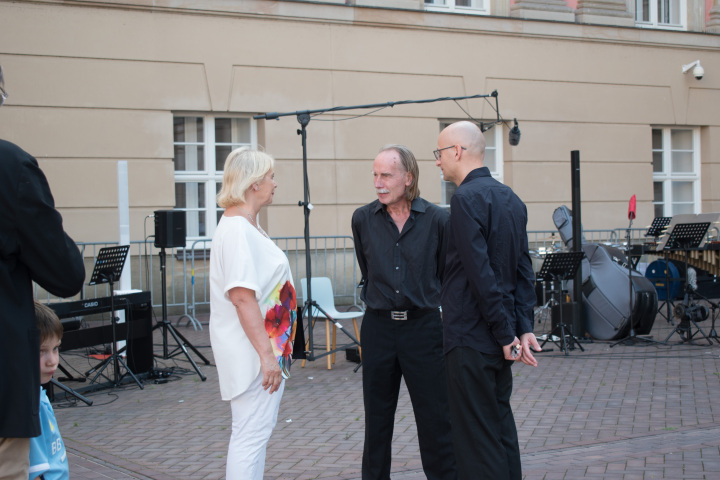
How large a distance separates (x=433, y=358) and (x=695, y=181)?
556 inches

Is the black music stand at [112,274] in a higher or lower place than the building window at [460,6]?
lower

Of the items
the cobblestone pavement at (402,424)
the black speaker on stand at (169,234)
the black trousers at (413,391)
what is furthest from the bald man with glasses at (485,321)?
the black speaker on stand at (169,234)

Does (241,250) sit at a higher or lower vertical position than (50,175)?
lower

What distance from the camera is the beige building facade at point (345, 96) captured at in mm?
11898

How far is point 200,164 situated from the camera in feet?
43.0

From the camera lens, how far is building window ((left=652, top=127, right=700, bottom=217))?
53.4ft

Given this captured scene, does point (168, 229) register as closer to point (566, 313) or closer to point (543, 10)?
point (566, 313)

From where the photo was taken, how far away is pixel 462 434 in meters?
3.55

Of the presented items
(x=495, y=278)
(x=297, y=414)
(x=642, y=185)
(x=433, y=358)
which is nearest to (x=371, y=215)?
(x=433, y=358)

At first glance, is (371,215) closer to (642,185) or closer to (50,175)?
(50,175)

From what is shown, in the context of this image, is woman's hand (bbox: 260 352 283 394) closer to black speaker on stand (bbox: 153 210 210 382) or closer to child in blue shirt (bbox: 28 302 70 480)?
child in blue shirt (bbox: 28 302 70 480)

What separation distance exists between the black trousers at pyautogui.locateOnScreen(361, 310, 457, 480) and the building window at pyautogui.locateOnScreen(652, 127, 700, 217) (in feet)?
43.7

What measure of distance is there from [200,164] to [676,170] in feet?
32.0

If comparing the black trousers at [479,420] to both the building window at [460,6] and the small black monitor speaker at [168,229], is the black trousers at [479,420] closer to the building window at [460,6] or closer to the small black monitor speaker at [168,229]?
the small black monitor speaker at [168,229]
